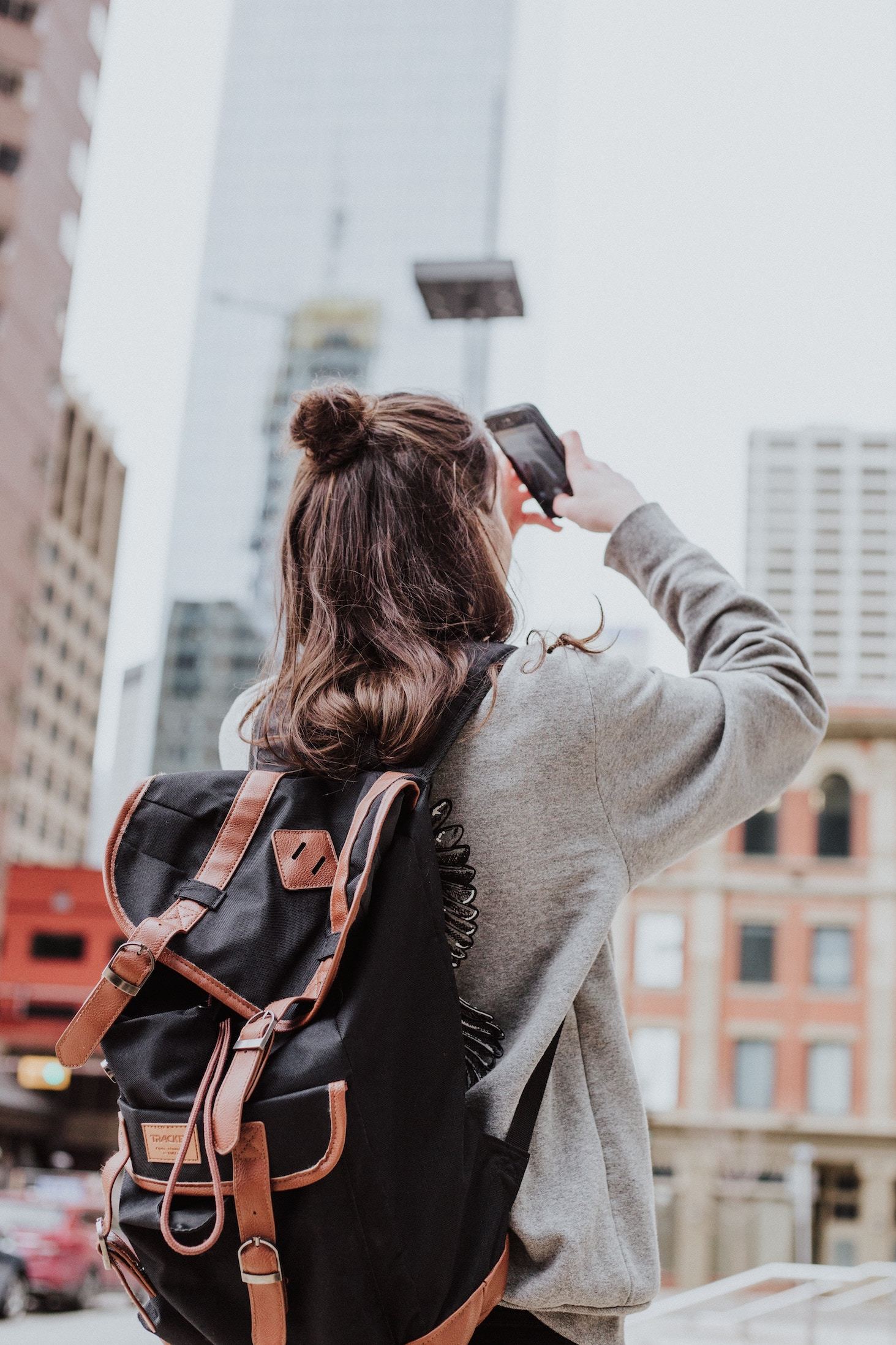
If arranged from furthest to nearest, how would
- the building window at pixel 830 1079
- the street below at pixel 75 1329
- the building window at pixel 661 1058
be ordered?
the building window at pixel 661 1058, the building window at pixel 830 1079, the street below at pixel 75 1329

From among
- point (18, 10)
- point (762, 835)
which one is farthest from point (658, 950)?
point (18, 10)

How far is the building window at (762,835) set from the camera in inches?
797

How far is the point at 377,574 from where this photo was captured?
3.05ft

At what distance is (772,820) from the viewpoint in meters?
20.6

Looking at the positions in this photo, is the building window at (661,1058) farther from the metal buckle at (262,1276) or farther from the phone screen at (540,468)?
the metal buckle at (262,1276)

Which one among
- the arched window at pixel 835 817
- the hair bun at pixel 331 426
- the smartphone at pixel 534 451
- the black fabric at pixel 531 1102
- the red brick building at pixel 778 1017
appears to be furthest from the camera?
the arched window at pixel 835 817

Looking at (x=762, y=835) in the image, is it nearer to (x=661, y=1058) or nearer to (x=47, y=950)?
(x=661, y=1058)

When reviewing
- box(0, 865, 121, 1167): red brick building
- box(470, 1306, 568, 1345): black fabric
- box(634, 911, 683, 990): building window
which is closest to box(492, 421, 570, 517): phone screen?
box(470, 1306, 568, 1345): black fabric

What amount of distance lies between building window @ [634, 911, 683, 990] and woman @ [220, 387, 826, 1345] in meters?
19.5

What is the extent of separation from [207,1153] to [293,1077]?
0.19 ft

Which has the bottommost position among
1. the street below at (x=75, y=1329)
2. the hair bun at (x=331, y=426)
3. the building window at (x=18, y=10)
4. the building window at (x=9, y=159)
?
the street below at (x=75, y=1329)

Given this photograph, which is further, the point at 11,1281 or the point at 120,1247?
the point at 11,1281

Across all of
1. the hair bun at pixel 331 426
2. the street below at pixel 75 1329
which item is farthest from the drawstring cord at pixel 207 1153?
the street below at pixel 75 1329

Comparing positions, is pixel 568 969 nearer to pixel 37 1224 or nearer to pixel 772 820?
pixel 37 1224
